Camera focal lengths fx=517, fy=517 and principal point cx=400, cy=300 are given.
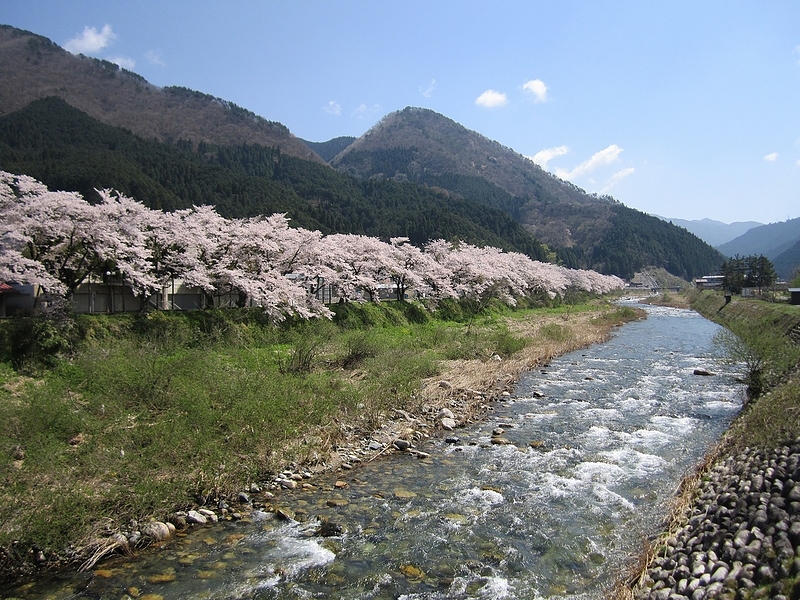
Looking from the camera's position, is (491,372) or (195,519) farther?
(491,372)

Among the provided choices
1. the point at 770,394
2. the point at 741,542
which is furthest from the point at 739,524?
the point at 770,394

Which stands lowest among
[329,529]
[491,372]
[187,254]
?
[329,529]

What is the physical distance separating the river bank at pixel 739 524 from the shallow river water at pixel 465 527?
1.72 ft

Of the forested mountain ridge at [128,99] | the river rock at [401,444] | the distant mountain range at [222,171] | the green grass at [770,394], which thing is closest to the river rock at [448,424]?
the river rock at [401,444]

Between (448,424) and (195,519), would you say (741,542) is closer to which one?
(195,519)

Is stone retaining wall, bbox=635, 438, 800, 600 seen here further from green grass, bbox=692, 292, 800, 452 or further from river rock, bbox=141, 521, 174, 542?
river rock, bbox=141, 521, 174, 542

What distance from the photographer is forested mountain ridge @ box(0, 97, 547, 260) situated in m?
69.4

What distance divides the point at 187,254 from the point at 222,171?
79.7 meters

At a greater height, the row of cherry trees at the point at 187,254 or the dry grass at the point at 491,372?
the row of cherry trees at the point at 187,254

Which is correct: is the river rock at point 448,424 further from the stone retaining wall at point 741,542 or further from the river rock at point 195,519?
the river rock at point 195,519

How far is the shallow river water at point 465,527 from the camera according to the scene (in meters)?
6.60

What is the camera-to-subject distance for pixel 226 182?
296 feet

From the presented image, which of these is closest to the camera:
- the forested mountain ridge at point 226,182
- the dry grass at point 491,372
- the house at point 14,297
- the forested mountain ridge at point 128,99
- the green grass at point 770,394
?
the green grass at point 770,394

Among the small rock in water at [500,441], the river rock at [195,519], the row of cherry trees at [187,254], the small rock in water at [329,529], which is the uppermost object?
the row of cherry trees at [187,254]
